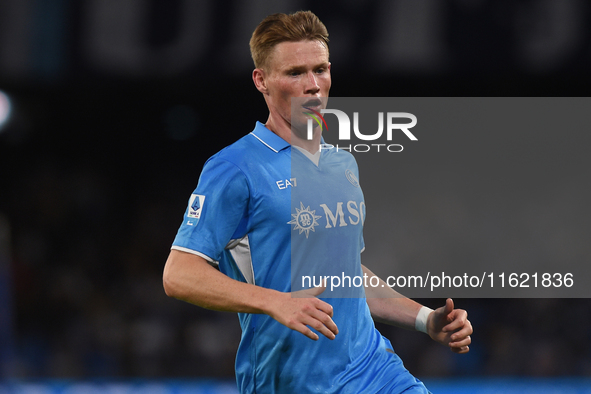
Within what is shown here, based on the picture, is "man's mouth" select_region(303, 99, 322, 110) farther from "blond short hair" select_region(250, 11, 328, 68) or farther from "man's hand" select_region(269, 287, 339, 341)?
"man's hand" select_region(269, 287, 339, 341)

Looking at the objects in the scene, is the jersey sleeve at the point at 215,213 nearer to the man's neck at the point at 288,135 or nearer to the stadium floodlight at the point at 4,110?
the man's neck at the point at 288,135

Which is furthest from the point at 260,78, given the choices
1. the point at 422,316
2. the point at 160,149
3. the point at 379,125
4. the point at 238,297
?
the point at 160,149

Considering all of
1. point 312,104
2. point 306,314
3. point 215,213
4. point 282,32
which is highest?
point 282,32

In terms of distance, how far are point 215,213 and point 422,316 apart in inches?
40.1

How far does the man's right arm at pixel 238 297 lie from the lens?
7.74 feet

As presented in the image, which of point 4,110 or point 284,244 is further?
point 4,110

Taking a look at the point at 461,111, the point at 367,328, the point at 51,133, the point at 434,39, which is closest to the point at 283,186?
the point at 367,328

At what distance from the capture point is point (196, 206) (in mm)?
2650

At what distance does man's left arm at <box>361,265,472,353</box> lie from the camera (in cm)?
278

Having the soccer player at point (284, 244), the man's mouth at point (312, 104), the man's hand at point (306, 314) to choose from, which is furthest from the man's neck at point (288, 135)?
the man's hand at point (306, 314)

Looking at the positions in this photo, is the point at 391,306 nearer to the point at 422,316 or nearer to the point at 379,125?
the point at 422,316

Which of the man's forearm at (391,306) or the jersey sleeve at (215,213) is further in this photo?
the man's forearm at (391,306)

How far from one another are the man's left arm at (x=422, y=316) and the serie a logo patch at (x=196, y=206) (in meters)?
0.92

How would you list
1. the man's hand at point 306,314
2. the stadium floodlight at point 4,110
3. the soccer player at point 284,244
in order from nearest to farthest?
the man's hand at point 306,314 < the soccer player at point 284,244 < the stadium floodlight at point 4,110
